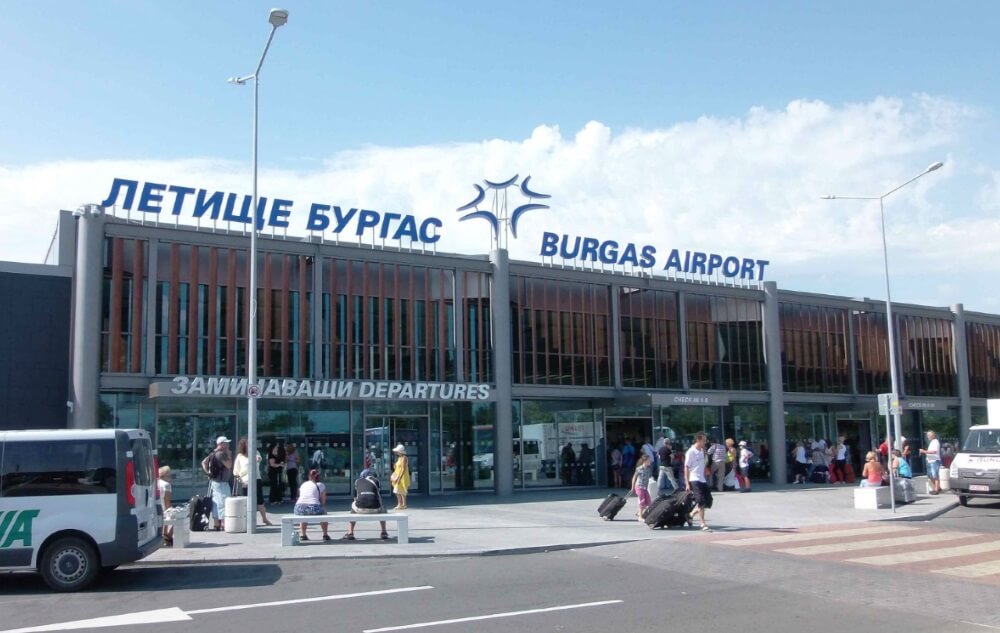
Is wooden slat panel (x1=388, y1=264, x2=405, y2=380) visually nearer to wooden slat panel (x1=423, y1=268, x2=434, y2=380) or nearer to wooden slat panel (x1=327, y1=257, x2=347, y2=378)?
wooden slat panel (x1=423, y1=268, x2=434, y2=380)

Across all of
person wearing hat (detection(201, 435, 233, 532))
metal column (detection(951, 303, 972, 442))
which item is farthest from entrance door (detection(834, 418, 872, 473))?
person wearing hat (detection(201, 435, 233, 532))

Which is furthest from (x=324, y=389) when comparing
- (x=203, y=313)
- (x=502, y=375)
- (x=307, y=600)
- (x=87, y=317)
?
(x=307, y=600)

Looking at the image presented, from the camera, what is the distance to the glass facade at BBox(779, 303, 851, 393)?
38.2 meters

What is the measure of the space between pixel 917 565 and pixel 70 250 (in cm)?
2138

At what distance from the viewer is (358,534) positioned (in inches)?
724

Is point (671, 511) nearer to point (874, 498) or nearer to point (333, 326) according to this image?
point (874, 498)

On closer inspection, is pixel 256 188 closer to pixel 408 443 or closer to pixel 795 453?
pixel 408 443

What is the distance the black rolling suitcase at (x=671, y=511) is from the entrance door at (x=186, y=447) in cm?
1282

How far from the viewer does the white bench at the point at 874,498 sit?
76.9ft

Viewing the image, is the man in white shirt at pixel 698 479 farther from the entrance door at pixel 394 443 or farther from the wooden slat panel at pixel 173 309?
the wooden slat panel at pixel 173 309

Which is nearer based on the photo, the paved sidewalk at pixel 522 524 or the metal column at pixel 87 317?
the paved sidewalk at pixel 522 524

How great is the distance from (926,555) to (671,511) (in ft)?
16.7

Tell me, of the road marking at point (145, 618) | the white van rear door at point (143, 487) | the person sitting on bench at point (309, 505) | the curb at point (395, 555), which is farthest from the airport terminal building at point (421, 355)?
the road marking at point (145, 618)

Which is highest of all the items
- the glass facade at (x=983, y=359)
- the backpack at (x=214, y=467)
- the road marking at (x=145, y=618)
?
the glass facade at (x=983, y=359)
